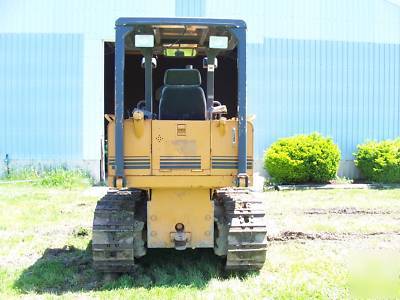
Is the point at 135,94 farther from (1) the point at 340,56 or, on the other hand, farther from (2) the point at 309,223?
(1) the point at 340,56

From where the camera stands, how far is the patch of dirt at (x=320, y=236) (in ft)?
27.8

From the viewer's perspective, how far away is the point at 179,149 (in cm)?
594

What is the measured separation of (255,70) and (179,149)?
11.6 m

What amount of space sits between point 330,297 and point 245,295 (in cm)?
85

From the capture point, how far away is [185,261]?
7090mm

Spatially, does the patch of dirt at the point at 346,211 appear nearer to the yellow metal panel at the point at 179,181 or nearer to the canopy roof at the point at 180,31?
the canopy roof at the point at 180,31

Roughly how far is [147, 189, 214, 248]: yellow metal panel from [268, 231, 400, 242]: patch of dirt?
2276 mm

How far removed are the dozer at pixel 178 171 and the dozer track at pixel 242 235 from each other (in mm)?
11

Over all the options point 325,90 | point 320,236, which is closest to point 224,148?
point 320,236

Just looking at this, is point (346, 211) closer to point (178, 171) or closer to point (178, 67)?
point (178, 67)

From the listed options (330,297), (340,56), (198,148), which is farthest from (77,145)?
(330,297)

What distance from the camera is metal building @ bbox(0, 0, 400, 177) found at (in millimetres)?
16547

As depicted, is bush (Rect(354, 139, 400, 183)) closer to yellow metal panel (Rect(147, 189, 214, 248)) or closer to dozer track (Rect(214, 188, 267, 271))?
dozer track (Rect(214, 188, 267, 271))

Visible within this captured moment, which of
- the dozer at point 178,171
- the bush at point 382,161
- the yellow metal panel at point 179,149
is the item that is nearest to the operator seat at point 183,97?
the dozer at point 178,171
